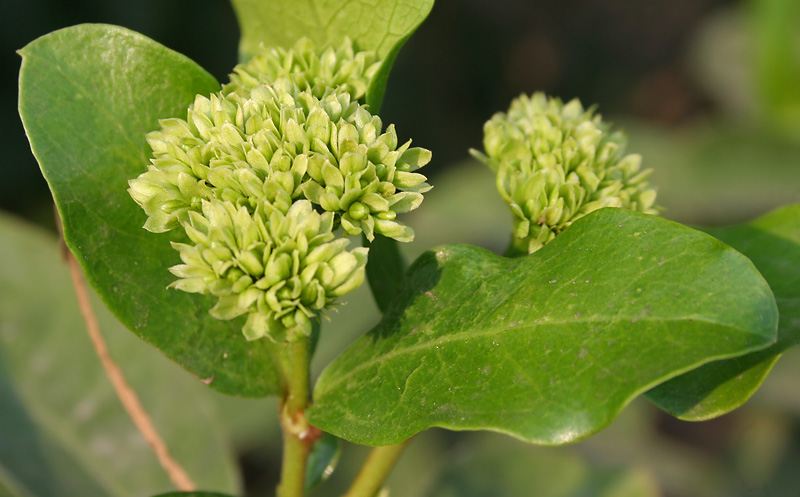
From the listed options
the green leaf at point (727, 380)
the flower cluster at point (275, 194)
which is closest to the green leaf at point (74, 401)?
the flower cluster at point (275, 194)

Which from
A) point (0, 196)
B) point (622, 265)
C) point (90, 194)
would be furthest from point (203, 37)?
point (622, 265)

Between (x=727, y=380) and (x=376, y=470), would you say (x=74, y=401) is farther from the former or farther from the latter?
(x=727, y=380)

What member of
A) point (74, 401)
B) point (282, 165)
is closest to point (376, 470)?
point (282, 165)

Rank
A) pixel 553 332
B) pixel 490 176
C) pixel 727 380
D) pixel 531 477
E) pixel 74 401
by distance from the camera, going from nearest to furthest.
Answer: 1. pixel 553 332
2. pixel 727 380
3. pixel 74 401
4. pixel 531 477
5. pixel 490 176

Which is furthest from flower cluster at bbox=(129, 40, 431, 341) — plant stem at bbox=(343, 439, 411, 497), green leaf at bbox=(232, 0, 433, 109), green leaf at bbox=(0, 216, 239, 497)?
green leaf at bbox=(0, 216, 239, 497)

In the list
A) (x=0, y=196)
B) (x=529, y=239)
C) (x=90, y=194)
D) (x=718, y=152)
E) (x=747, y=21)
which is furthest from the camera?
(x=747, y=21)

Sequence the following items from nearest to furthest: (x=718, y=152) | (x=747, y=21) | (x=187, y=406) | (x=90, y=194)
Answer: (x=90, y=194), (x=187, y=406), (x=718, y=152), (x=747, y=21)

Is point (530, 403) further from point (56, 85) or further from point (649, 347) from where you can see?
point (56, 85)

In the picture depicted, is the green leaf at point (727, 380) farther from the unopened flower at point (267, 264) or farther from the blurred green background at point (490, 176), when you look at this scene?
the blurred green background at point (490, 176)

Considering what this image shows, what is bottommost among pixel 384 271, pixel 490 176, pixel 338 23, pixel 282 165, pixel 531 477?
pixel 531 477
